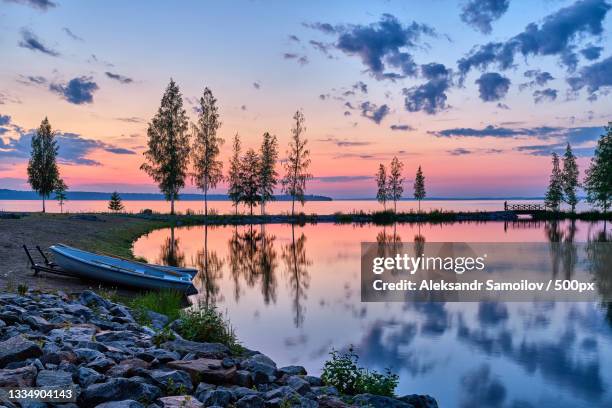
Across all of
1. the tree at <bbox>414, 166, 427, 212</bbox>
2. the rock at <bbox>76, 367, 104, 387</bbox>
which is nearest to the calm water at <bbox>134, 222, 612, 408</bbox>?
the rock at <bbox>76, 367, 104, 387</bbox>

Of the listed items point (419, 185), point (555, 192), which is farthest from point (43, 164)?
point (555, 192)

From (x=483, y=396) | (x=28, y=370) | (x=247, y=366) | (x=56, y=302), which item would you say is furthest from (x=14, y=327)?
(x=483, y=396)

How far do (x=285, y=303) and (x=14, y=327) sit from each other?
12.3 m

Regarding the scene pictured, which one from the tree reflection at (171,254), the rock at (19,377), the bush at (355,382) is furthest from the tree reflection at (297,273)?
the rock at (19,377)

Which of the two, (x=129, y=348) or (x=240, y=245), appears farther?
(x=240, y=245)

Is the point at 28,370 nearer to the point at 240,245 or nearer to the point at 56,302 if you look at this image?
the point at 56,302

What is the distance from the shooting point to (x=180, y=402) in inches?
256

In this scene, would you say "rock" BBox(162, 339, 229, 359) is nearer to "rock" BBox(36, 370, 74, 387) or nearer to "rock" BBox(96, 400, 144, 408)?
"rock" BBox(36, 370, 74, 387)

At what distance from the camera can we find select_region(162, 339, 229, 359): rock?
9453 millimetres

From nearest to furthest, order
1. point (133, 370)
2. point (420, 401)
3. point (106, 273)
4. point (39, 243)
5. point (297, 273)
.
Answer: point (133, 370), point (420, 401), point (106, 273), point (39, 243), point (297, 273)

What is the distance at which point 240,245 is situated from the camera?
40.5 m

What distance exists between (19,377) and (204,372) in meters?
2.87

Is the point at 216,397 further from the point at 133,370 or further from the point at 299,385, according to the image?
the point at 299,385

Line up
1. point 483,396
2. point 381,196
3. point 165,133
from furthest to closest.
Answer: point 381,196
point 165,133
point 483,396
